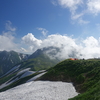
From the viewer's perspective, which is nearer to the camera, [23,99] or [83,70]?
[23,99]

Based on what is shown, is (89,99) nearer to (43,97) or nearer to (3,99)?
(43,97)

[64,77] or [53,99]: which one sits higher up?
[64,77]

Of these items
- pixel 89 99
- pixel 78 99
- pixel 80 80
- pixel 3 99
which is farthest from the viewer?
pixel 80 80

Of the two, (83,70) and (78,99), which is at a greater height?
(83,70)

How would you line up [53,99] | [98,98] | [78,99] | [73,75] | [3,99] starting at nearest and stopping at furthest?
[98,98], [78,99], [53,99], [3,99], [73,75]

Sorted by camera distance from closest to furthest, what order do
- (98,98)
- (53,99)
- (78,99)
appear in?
(98,98), (78,99), (53,99)

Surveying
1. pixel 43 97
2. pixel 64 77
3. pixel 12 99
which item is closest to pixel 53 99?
pixel 43 97

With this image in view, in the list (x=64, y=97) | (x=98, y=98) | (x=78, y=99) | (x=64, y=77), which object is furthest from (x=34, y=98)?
(x=64, y=77)

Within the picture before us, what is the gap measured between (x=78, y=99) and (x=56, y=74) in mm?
30525

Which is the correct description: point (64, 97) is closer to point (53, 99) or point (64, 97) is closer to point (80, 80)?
point (53, 99)

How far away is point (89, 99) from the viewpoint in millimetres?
18500

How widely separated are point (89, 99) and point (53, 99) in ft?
33.9

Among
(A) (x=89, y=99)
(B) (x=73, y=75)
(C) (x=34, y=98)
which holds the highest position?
(B) (x=73, y=75)

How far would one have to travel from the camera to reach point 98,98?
17.0 metres
